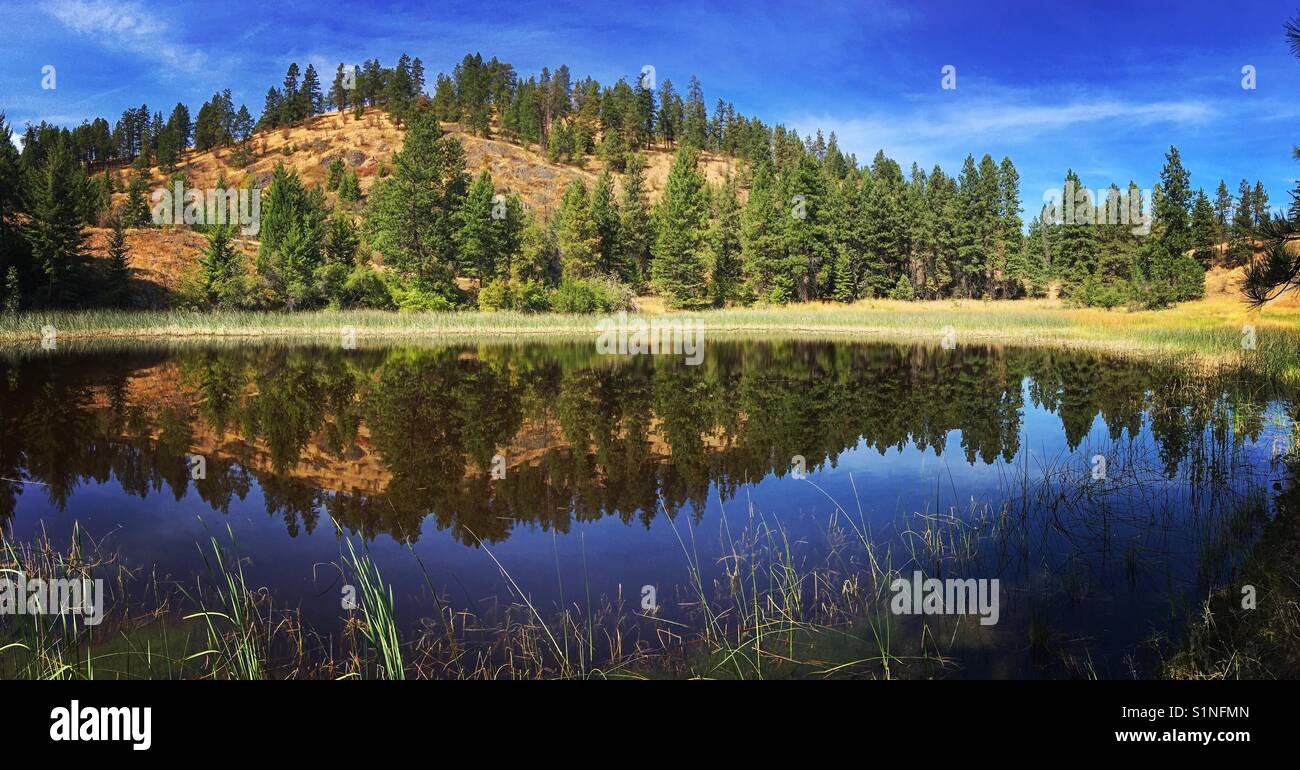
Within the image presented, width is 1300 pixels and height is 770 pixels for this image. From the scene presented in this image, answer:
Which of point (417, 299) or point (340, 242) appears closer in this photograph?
point (417, 299)

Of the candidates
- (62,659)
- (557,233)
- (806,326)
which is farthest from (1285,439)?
(557,233)

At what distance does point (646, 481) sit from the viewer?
995 cm

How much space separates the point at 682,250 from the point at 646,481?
55.6 meters

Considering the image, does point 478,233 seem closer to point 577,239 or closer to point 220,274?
point 577,239

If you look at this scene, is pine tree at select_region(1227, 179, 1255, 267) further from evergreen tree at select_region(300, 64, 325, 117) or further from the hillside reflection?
evergreen tree at select_region(300, 64, 325, 117)

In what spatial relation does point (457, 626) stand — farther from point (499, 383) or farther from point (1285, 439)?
point (499, 383)

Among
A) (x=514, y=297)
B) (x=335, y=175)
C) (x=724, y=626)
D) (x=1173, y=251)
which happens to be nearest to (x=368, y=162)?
(x=335, y=175)

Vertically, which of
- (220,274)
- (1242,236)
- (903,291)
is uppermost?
(903,291)

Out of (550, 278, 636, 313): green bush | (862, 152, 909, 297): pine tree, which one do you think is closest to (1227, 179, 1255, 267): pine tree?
(550, 278, 636, 313): green bush

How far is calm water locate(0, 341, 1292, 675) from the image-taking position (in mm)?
6371

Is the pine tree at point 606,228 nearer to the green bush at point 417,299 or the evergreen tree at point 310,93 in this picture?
the green bush at point 417,299

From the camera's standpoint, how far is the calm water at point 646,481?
637 cm

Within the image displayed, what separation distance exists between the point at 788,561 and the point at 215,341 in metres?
36.9

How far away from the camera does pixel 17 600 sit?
5.62 metres
